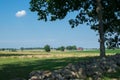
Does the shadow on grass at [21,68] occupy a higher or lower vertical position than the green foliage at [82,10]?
lower

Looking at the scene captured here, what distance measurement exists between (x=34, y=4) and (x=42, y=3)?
1044mm

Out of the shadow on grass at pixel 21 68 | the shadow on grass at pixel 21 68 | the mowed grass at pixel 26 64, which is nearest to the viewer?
the shadow on grass at pixel 21 68

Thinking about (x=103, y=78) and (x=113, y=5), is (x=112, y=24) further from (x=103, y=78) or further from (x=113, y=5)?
(x=103, y=78)

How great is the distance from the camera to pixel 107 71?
69.6 ft

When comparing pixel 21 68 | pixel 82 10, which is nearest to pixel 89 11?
pixel 82 10

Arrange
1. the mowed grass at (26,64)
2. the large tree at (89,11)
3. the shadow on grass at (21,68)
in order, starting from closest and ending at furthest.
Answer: the shadow on grass at (21,68), the mowed grass at (26,64), the large tree at (89,11)

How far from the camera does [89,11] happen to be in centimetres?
4144

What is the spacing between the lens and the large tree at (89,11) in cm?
3619

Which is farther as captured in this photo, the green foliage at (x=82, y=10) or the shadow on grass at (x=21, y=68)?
the green foliage at (x=82, y=10)

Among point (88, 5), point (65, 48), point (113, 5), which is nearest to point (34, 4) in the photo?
point (88, 5)

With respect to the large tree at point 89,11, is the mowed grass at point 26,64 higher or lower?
lower

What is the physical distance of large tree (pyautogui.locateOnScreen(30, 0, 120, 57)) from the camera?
36.2m

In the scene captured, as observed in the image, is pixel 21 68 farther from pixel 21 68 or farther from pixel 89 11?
pixel 89 11

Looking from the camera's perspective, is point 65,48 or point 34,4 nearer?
point 34,4
